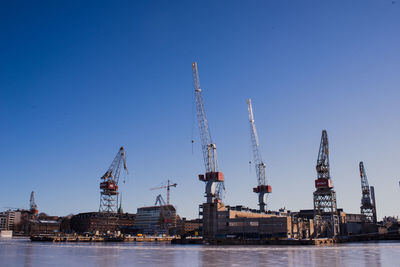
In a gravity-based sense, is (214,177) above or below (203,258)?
above

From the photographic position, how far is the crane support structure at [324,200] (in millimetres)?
164000

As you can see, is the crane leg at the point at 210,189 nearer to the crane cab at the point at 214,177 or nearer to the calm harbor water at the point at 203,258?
the crane cab at the point at 214,177

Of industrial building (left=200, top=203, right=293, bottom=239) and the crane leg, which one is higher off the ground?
the crane leg

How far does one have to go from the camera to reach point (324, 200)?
166500 mm

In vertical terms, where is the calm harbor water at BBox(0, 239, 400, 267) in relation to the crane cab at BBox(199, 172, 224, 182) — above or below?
→ below

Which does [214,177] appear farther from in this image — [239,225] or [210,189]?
[239,225]

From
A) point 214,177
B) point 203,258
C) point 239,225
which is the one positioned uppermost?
point 214,177

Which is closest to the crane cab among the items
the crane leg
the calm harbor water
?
the crane leg

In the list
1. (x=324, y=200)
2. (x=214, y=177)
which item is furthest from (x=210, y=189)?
(x=324, y=200)

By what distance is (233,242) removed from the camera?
140 meters

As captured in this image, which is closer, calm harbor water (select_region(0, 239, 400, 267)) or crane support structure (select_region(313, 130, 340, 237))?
calm harbor water (select_region(0, 239, 400, 267))

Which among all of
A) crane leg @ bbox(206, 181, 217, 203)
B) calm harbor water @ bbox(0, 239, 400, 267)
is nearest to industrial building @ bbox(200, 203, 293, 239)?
crane leg @ bbox(206, 181, 217, 203)

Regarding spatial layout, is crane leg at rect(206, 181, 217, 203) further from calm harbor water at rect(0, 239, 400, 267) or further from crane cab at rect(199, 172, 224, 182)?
calm harbor water at rect(0, 239, 400, 267)

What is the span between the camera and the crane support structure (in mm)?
164000
